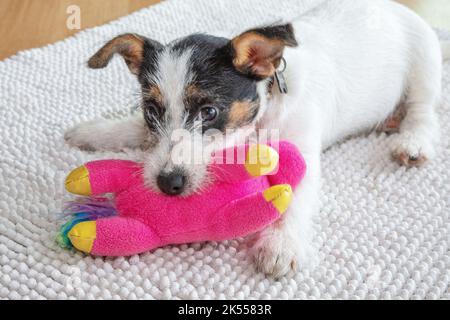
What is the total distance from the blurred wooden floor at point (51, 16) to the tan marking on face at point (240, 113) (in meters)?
1.53

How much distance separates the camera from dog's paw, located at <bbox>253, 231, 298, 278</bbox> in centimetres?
151

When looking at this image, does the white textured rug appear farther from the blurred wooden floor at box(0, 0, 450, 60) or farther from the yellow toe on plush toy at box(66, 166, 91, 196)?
the blurred wooden floor at box(0, 0, 450, 60)

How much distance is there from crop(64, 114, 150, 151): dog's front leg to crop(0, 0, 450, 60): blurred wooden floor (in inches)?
34.3

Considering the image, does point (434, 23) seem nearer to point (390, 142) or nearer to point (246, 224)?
point (390, 142)

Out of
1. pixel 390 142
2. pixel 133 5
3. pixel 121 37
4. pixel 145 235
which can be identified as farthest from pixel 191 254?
pixel 133 5

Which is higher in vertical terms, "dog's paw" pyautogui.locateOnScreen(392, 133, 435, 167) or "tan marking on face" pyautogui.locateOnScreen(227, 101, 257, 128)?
"tan marking on face" pyautogui.locateOnScreen(227, 101, 257, 128)

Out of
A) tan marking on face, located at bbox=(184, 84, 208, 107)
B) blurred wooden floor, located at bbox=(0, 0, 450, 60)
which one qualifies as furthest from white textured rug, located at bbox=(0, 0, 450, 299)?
tan marking on face, located at bbox=(184, 84, 208, 107)

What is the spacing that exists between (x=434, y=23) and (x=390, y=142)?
53.1 inches

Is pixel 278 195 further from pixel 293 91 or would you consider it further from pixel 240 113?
pixel 293 91

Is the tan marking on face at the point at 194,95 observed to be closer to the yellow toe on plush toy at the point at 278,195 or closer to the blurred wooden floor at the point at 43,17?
the yellow toe on plush toy at the point at 278,195

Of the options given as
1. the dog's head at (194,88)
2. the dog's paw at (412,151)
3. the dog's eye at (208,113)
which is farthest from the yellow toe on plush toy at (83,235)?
the dog's paw at (412,151)

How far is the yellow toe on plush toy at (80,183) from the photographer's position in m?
1.48

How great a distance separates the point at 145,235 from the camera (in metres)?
1.45

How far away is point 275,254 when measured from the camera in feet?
5.00
